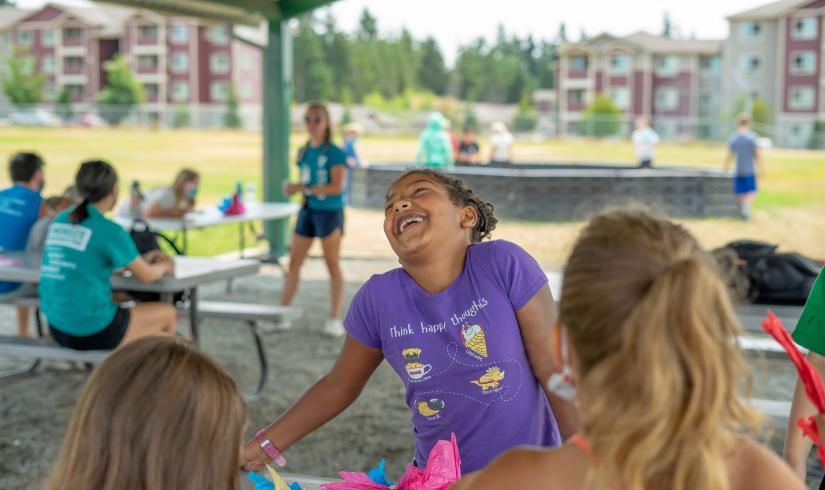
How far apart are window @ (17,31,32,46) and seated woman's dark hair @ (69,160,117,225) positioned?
74384 millimetres

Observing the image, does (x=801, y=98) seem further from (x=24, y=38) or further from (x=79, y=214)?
(x=79, y=214)

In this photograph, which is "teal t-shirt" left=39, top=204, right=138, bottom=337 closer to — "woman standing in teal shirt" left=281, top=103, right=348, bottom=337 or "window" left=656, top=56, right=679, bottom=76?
"woman standing in teal shirt" left=281, top=103, right=348, bottom=337

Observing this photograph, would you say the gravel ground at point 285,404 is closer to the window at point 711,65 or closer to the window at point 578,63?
the window at point 578,63

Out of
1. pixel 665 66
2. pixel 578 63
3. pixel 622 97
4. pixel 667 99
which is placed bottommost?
pixel 667 99

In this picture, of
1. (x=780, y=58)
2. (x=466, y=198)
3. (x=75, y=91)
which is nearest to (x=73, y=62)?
(x=75, y=91)

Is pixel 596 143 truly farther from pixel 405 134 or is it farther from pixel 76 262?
pixel 76 262

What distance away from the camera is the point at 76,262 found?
4477 mm

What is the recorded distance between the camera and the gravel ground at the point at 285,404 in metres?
4.62

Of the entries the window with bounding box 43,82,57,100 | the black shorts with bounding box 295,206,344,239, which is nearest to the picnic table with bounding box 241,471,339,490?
the black shorts with bounding box 295,206,344,239

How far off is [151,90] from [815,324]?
7345cm

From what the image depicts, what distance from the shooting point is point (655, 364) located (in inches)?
44.7

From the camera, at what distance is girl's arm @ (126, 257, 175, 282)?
15.3 ft

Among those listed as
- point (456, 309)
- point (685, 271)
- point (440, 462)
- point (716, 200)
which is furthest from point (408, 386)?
point (716, 200)

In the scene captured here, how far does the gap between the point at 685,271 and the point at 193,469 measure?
0.71 meters
